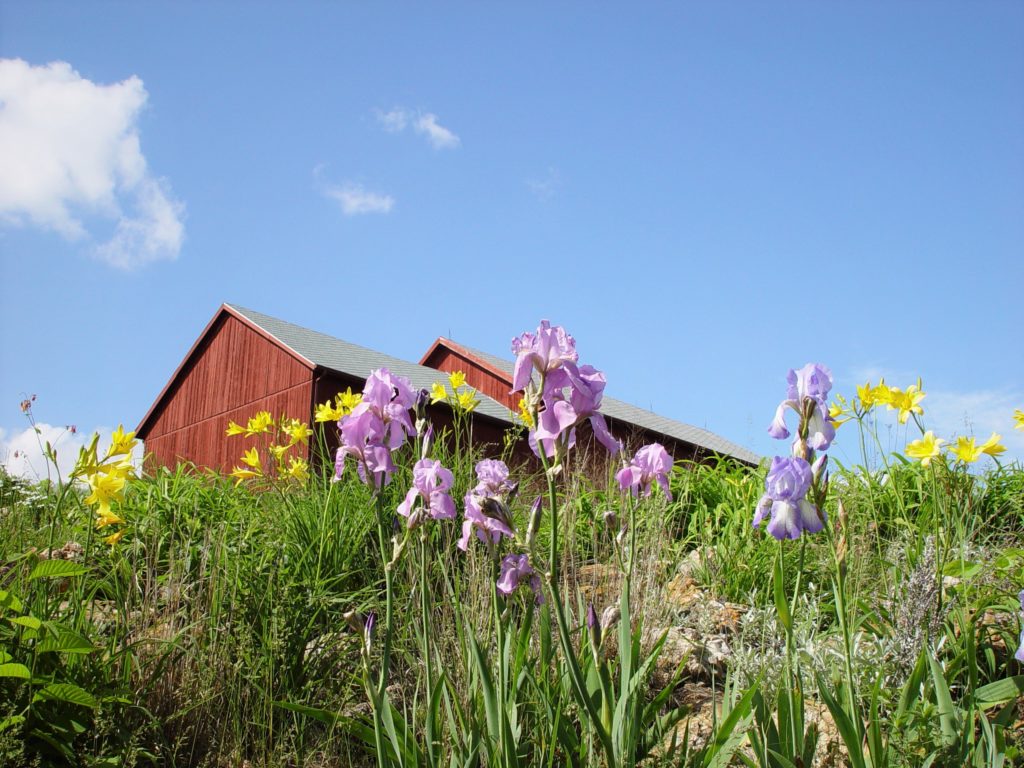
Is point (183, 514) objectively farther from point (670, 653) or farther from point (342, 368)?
point (342, 368)

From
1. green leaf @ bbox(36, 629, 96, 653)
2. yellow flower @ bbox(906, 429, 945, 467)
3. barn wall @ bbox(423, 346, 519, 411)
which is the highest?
barn wall @ bbox(423, 346, 519, 411)

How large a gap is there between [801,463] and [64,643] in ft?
7.90

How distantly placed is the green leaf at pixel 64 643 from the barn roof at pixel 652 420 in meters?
19.4

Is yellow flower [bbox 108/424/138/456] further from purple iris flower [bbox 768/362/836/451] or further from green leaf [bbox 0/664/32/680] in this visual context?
purple iris flower [bbox 768/362/836/451]

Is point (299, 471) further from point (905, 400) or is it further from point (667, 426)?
point (667, 426)

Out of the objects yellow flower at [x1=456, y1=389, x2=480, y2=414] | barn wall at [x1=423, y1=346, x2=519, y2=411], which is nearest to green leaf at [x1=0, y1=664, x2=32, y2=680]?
yellow flower at [x1=456, y1=389, x2=480, y2=414]

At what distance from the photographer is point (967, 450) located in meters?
3.80

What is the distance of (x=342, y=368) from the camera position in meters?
17.1

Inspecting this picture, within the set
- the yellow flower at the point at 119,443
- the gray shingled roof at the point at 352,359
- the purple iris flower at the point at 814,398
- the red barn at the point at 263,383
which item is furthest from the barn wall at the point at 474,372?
the purple iris flower at the point at 814,398

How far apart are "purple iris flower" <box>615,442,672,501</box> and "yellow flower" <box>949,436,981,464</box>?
6.63 feet

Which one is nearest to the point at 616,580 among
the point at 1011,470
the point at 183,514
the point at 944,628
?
the point at 944,628

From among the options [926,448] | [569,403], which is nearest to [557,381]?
[569,403]

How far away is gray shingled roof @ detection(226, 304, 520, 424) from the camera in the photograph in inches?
692

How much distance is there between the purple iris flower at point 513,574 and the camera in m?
2.31
